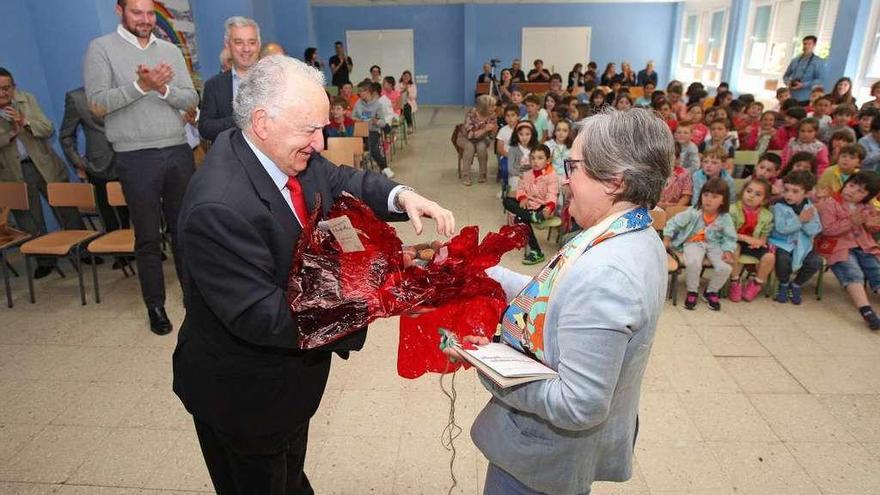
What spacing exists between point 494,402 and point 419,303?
0.38 meters

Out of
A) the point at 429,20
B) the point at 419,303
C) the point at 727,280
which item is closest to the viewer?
the point at 419,303

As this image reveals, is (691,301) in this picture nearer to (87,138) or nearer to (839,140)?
(839,140)

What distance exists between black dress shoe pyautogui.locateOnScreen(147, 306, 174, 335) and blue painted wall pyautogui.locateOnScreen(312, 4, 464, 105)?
14.8m

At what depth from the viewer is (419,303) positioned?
52.8 inches

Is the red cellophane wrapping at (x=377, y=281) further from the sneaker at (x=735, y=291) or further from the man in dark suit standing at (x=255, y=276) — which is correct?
the sneaker at (x=735, y=291)

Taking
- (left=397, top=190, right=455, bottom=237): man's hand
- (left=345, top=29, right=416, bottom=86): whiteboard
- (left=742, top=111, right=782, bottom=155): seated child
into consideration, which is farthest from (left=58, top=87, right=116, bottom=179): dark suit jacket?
(left=345, top=29, right=416, bottom=86): whiteboard

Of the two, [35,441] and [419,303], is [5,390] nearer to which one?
[35,441]

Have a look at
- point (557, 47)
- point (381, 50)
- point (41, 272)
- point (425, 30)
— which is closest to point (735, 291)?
point (41, 272)

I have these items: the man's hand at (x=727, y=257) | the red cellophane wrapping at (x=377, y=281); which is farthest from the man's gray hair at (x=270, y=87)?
the man's hand at (x=727, y=257)

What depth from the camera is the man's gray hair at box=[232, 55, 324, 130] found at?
127 centimetres

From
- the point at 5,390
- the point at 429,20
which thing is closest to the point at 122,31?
the point at 5,390

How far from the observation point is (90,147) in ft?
15.1

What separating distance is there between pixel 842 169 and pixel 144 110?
557cm

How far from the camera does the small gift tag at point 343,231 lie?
4.43 feet
